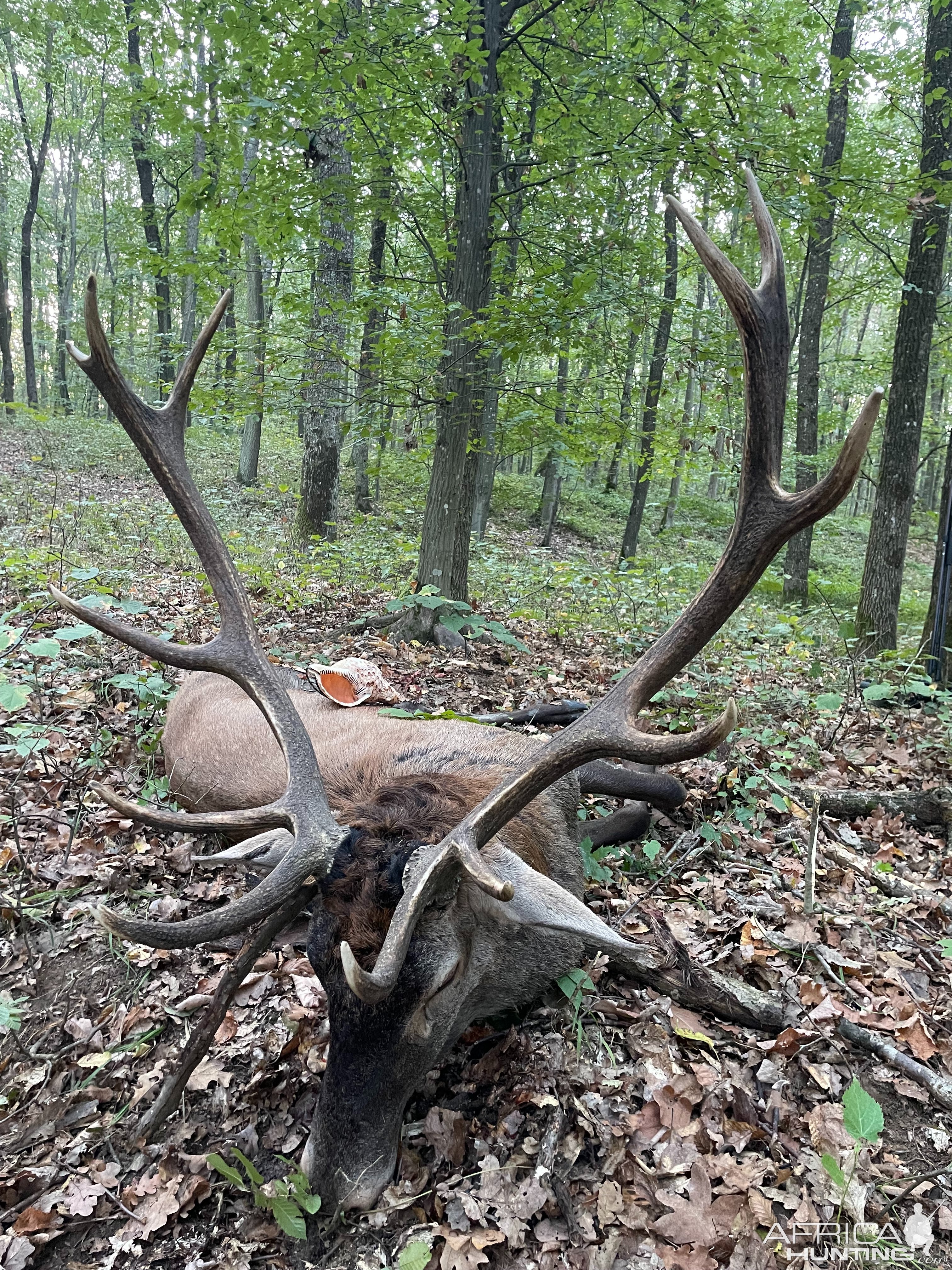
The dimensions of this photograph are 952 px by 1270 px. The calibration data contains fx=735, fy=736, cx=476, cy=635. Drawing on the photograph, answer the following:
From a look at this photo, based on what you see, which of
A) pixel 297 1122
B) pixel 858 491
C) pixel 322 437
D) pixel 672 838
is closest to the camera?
pixel 297 1122

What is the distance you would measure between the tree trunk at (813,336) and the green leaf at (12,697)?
38.1 ft

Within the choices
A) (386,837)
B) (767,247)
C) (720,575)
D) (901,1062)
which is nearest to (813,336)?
(767,247)

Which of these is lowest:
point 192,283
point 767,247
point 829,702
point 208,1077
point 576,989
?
point 208,1077

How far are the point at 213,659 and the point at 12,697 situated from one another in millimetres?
818

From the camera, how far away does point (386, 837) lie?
2.74 m

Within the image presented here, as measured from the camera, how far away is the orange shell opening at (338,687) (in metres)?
5.32

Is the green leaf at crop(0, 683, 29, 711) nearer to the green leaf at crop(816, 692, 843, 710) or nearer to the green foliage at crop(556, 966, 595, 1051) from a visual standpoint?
the green foliage at crop(556, 966, 595, 1051)

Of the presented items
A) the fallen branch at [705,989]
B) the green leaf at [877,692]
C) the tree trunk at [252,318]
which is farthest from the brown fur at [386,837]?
the tree trunk at [252,318]

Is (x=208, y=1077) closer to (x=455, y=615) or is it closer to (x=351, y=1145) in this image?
(x=351, y=1145)

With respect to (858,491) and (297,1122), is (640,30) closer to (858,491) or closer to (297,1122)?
(297,1122)

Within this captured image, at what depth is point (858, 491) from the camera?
45.6 m

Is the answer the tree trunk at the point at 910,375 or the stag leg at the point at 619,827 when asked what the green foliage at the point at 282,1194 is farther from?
the tree trunk at the point at 910,375

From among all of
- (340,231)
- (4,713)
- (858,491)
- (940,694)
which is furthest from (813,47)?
(858,491)

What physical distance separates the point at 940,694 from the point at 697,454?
6.19m
